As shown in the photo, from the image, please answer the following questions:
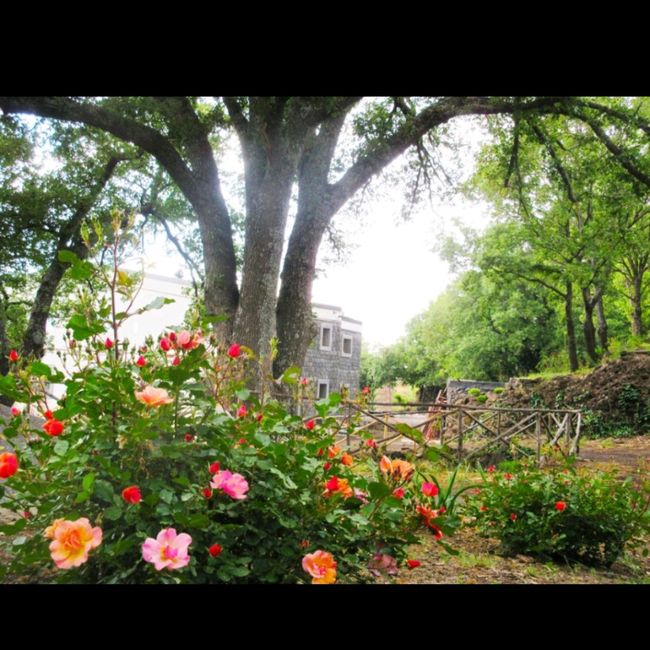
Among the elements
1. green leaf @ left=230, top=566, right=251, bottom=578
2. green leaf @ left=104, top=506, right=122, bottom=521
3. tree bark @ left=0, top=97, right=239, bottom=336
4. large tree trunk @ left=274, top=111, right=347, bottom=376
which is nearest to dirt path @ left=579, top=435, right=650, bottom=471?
large tree trunk @ left=274, top=111, right=347, bottom=376

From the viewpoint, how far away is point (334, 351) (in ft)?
64.5

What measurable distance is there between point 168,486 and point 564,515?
1961 millimetres

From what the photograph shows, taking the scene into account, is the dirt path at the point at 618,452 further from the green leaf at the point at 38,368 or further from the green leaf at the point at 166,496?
the green leaf at the point at 38,368

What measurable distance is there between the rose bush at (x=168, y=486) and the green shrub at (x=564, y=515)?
3.98 ft

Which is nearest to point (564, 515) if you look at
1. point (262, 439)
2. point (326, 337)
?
point (262, 439)

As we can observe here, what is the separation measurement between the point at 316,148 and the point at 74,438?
543 centimetres

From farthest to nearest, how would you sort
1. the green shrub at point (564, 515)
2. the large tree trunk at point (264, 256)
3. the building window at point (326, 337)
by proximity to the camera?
the building window at point (326, 337), the large tree trunk at point (264, 256), the green shrub at point (564, 515)

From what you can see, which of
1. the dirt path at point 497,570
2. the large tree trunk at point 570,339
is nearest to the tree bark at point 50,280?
the dirt path at point 497,570

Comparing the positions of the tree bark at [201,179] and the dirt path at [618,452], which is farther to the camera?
the dirt path at [618,452]

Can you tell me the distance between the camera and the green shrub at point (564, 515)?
2580mm

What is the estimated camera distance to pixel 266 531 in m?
1.59

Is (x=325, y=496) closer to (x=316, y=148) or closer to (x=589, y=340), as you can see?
(x=316, y=148)

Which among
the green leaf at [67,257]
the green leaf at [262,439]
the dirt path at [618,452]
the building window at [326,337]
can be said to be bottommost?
the dirt path at [618,452]
